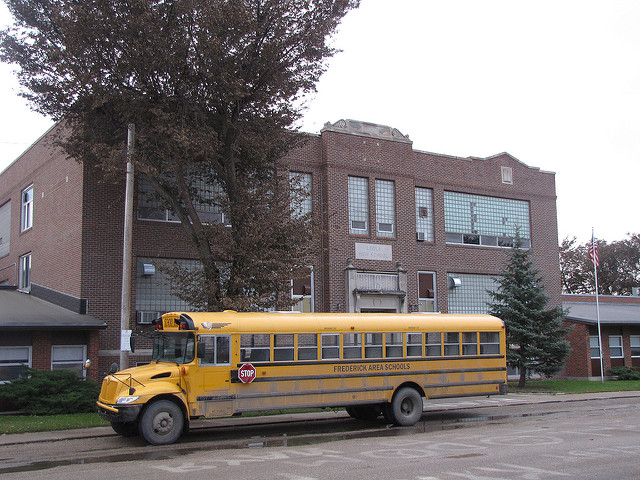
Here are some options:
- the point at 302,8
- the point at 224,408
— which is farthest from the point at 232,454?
the point at 302,8

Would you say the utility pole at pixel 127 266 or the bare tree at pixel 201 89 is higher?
the bare tree at pixel 201 89

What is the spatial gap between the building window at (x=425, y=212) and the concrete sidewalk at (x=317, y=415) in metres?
8.33

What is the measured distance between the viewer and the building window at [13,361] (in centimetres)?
1966

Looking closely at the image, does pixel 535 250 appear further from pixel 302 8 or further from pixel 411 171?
pixel 302 8

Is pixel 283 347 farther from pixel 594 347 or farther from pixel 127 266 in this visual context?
pixel 594 347

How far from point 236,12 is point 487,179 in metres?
18.1

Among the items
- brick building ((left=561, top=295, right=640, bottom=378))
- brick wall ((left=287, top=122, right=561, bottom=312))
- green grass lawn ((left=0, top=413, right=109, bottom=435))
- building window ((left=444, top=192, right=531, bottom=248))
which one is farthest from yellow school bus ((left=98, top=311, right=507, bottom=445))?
brick building ((left=561, top=295, right=640, bottom=378))

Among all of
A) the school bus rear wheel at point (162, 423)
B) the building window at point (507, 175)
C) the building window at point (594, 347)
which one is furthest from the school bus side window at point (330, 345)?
the building window at point (594, 347)

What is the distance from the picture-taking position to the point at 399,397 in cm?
1609

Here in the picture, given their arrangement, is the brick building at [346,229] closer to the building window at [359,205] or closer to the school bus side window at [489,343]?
the building window at [359,205]

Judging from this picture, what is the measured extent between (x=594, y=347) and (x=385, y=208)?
13.2 meters

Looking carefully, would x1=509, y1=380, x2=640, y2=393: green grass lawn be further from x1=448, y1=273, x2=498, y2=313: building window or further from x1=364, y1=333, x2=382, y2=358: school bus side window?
x1=364, y1=333, x2=382, y2=358: school bus side window

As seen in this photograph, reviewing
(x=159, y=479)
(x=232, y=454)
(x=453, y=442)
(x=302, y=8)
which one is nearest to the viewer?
(x=159, y=479)

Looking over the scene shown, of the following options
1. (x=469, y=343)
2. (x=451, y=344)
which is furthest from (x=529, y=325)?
(x=451, y=344)
